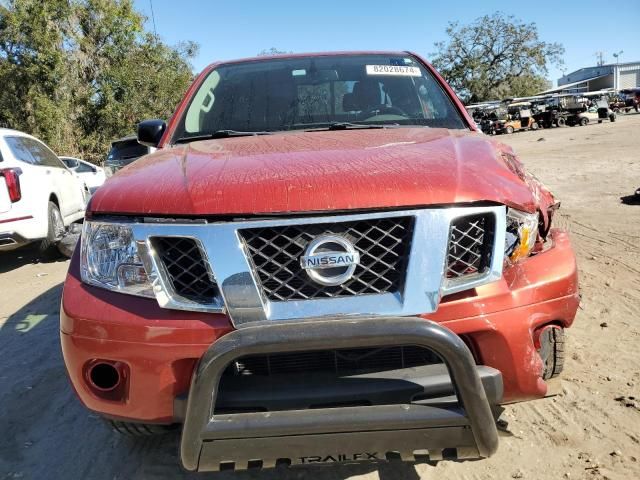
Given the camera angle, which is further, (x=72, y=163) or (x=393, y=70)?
(x=72, y=163)

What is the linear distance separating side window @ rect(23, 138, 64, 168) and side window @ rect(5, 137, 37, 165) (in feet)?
0.31

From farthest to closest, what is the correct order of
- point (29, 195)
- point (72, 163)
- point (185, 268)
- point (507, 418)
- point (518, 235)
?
point (72, 163)
point (29, 195)
point (507, 418)
point (518, 235)
point (185, 268)

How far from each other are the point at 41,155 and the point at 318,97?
5.72 metres

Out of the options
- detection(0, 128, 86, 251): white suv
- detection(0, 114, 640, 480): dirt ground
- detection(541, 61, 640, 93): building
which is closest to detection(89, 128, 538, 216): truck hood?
detection(0, 114, 640, 480): dirt ground

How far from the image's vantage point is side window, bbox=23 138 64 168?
286 inches

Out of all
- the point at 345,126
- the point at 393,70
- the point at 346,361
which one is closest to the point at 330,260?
the point at 346,361

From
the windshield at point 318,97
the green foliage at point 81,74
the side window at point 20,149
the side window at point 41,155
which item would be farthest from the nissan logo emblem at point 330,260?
the green foliage at point 81,74

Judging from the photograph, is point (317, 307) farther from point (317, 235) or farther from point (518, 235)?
point (518, 235)

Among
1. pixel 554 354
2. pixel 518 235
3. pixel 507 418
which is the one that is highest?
pixel 518 235

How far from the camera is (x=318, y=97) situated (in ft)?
10.6

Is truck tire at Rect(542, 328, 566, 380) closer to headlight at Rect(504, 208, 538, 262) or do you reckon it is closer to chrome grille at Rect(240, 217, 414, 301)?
headlight at Rect(504, 208, 538, 262)

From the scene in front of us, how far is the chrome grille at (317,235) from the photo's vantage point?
176 centimetres

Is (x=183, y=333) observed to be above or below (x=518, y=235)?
below

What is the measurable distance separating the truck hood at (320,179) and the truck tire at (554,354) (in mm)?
466
